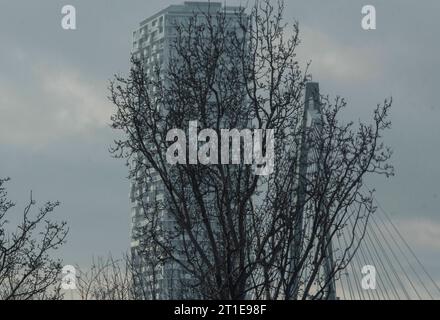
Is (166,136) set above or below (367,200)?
above

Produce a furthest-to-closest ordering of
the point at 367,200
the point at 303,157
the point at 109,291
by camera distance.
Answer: the point at 109,291, the point at 303,157, the point at 367,200

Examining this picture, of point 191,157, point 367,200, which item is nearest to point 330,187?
point 367,200

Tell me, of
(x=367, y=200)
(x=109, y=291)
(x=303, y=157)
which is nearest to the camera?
(x=367, y=200)

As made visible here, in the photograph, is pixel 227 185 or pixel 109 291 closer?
pixel 227 185

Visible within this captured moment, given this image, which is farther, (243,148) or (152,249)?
(152,249)

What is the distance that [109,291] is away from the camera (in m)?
51.9
